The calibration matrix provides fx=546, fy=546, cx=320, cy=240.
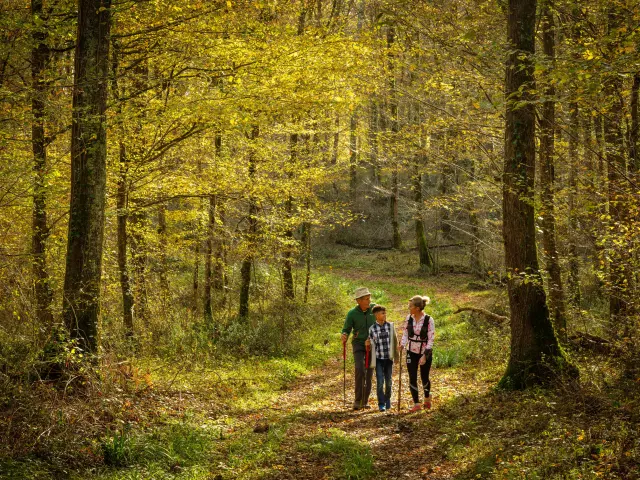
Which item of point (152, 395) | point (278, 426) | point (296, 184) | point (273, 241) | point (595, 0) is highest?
point (595, 0)

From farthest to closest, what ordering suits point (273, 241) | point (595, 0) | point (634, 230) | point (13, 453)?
point (273, 241) → point (595, 0) → point (634, 230) → point (13, 453)

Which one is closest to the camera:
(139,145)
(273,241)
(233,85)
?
(233,85)

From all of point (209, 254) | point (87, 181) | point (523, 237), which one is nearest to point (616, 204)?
point (523, 237)

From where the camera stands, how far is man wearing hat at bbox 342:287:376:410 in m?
9.48

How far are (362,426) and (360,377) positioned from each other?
4.23 feet

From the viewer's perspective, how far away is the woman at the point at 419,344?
9.06 m

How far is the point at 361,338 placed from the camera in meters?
9.55

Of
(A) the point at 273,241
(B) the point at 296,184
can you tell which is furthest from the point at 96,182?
(B) the point at 296,184

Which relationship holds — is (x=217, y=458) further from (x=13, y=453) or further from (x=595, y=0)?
(x=595, y=0)

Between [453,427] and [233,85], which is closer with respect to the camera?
[453,427]

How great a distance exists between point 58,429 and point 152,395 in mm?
2319

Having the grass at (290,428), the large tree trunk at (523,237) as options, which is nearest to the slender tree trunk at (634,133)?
the large tree trunk at (523,237)

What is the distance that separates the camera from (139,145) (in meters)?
11.2

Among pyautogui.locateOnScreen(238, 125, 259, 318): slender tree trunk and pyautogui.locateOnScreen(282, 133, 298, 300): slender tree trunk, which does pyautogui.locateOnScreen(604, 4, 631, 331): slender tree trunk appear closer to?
pyautogui.locateOnScreen(238, 125, 259, 318): slender tree trunk
